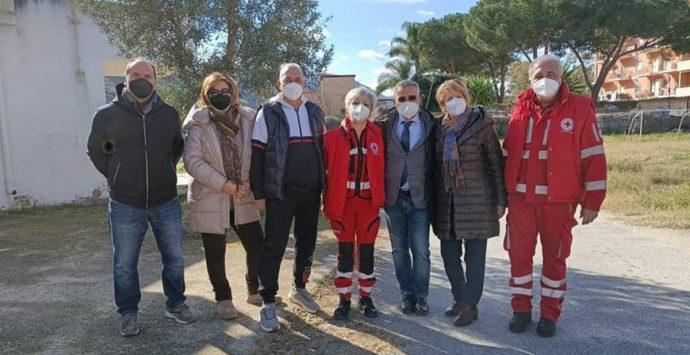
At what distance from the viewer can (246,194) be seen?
383cm

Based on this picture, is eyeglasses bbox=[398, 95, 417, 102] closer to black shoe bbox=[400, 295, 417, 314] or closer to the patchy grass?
black shoe bbox=[400, 295, 417, 314]

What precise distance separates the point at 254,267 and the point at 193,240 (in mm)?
2859

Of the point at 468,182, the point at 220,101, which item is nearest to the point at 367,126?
the point at 468,182

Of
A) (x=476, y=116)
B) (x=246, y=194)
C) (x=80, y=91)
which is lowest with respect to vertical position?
(x=246, y=194)

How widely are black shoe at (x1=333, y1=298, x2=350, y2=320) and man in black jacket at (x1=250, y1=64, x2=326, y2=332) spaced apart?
0.49 meters

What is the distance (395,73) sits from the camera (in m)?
47.8

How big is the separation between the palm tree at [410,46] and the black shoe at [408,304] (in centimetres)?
4080

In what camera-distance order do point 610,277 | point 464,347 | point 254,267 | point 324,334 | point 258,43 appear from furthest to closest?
1. point 258,43
2. point 610,277
3. point 254,267
4. point 324,334
5. point 464,347

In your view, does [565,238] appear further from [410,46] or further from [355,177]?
[410,46]

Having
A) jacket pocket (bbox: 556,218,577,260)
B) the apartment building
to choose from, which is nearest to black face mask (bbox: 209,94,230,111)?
jacket pocket (bbox: 556,218,577,260)

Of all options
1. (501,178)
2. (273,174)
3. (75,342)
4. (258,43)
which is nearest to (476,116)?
(501,178)

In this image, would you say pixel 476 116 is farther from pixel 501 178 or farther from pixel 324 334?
pixel 324 334

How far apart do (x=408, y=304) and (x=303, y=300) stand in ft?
2.83

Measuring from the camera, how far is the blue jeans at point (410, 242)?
3945mm
